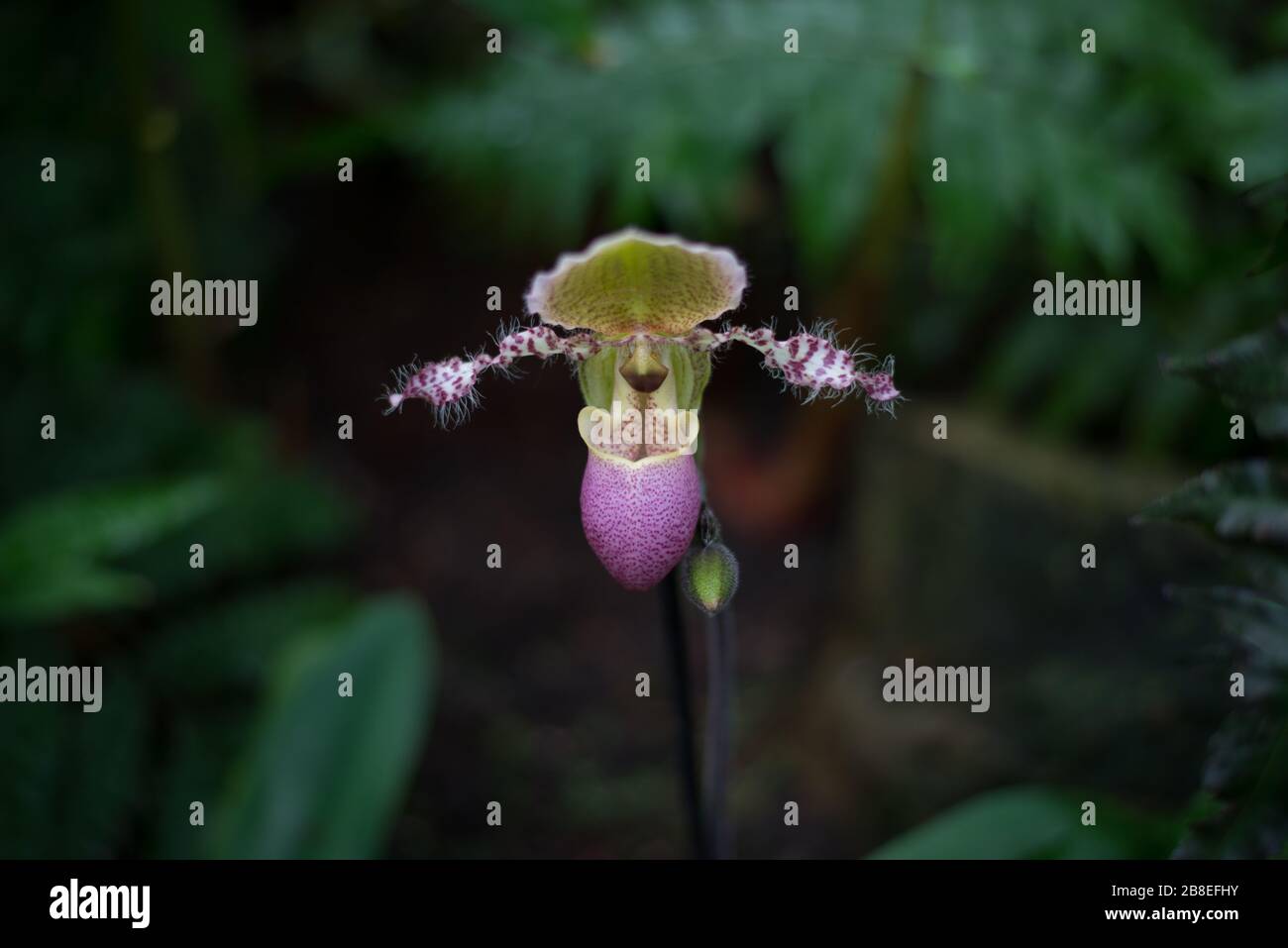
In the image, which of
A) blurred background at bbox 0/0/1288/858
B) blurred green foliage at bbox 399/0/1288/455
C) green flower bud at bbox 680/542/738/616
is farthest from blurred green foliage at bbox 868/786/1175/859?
blurred green foliage at bbox 399/0/1288/455

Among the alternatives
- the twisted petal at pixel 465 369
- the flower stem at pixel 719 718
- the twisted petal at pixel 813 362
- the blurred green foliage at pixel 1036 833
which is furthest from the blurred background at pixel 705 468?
the twisted petal at pixel 465 369

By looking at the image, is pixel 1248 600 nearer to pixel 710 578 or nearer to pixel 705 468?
pixel 710 578

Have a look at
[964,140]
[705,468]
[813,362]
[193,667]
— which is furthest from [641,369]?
[705,468]

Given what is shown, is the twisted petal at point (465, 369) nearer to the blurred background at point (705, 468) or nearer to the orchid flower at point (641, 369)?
the orchid flower at point (641, 369)

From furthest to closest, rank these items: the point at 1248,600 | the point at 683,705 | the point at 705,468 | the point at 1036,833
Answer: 1. the point at 705,468
2. the point at 1036,833
3. the point at 683,705
4. the point at 1248,600

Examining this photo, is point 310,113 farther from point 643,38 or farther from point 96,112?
point 643,38
